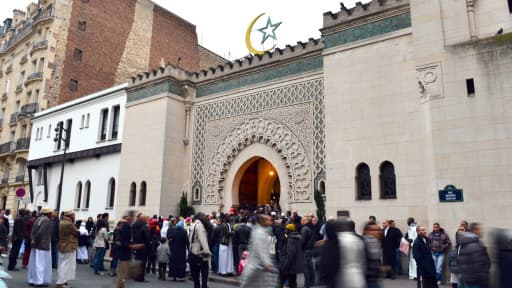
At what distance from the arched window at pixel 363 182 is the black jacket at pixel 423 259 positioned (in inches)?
190

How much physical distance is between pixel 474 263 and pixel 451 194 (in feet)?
15.7

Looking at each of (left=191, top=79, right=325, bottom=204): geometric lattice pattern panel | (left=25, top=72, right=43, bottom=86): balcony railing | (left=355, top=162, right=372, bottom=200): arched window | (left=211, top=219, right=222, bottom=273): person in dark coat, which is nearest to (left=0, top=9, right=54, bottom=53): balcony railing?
(left=25, top=72, right=43, bottom=86): balcony railing

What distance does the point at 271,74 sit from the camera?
15.4m

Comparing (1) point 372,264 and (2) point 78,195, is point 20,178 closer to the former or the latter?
(2) point 78,195

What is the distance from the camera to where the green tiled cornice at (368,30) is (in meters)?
11.6

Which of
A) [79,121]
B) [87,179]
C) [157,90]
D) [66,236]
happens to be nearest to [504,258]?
[66,236]

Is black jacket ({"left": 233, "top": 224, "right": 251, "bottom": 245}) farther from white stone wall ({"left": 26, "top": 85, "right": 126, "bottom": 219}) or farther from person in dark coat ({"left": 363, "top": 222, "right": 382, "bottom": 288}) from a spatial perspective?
white stone wall ({"left": 26, "top": 85, "right": 126, "bottom": 219})

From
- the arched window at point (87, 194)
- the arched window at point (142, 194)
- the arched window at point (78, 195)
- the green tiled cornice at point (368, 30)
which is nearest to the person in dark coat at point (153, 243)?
the arched window at point (142, 194)

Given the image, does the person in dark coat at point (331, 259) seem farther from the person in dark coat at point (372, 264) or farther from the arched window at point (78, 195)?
the arched window at point (78, 195)

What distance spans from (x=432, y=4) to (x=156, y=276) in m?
10.0

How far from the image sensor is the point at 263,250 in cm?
475

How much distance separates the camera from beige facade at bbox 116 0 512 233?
902cm

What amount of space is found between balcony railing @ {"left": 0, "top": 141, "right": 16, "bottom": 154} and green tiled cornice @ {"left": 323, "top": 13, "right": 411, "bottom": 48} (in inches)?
962

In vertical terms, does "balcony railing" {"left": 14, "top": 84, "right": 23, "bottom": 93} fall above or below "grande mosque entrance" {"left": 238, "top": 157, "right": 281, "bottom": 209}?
above
